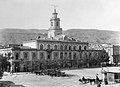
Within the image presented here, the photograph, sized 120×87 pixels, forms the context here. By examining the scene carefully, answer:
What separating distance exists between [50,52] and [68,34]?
92662 mm

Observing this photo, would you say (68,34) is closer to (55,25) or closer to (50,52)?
(55,25)

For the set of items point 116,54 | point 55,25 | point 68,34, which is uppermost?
point 68,34

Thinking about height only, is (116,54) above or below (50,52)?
below

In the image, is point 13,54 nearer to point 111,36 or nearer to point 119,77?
point 119,77

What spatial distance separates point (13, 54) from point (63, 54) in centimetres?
1531

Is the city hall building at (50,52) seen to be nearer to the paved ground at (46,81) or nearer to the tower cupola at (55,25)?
the tower cupola at (55,25)

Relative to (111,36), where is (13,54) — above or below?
below

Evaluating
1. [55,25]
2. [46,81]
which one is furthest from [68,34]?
[46,81]

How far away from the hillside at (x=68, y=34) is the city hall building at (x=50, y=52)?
5940 cm

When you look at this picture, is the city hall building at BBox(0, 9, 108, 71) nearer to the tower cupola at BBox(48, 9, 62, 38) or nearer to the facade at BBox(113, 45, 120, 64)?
the tower cupola at BBox(48, 9, 62, 38)

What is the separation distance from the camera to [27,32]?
495 feet

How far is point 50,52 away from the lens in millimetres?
69875

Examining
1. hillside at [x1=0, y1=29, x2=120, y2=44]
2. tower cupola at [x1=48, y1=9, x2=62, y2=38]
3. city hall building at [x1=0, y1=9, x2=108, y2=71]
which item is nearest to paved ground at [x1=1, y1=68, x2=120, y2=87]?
city hall building at [x1=0, y1=9, x2=108, y2=71]

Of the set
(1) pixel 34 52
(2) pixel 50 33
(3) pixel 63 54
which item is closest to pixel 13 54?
(1) pixel 34 52
